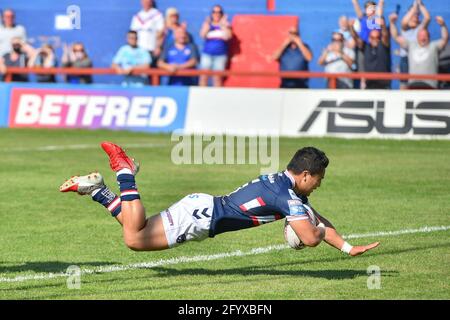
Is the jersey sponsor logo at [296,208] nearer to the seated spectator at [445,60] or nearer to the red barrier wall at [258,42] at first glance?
the seated spectator at [445,60]

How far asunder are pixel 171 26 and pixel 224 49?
4.68 ft

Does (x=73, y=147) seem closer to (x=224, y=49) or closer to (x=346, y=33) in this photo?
(x=224, y=49)

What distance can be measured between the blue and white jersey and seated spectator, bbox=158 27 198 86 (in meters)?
15.6

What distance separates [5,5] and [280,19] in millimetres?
8120

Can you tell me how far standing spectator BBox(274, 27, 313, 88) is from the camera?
81.8 feet

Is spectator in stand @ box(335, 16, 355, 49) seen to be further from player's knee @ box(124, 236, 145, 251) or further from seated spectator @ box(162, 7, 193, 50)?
player's knee @ box(124, 236, 145, 251)

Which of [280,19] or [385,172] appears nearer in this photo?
[385,172]

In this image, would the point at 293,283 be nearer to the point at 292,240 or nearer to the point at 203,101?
the point at 292,240

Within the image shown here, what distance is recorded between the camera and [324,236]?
977cm

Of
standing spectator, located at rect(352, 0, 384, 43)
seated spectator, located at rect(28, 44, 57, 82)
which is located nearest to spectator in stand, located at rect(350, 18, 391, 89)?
standing spectator, located at rect(352, 0, 384, 43)

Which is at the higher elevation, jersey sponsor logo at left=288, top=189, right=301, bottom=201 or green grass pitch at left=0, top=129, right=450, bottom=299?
jersey sponsor logo at left=288, top=189, right=301, bottom=201

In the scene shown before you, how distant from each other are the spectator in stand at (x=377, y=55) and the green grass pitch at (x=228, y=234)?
2.03 metres

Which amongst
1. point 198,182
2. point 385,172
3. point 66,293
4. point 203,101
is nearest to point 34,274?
point 66,293

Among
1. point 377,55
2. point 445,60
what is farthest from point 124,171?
point 445,60
